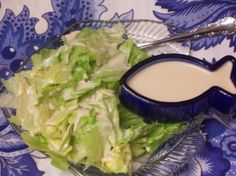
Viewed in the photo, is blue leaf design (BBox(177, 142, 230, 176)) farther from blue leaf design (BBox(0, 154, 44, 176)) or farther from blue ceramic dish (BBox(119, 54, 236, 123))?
blue leaf design (BBox(0, 154, 44, 176))

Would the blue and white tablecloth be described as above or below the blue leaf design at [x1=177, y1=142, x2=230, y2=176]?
above

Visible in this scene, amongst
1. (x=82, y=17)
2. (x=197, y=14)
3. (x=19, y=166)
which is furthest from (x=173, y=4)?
(x=19, y=166)

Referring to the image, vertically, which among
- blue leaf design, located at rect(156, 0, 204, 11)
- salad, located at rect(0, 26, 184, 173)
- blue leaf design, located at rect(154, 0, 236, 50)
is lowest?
salad, located at rect(0, 26, 184, 173)

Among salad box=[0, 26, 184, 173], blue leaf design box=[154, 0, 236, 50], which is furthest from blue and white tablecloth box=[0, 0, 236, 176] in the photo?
salad box=[0, 26, 184, 173]

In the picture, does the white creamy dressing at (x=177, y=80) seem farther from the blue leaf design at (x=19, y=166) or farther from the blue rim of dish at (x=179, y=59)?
the blue leaf design at (x=19, y=166)

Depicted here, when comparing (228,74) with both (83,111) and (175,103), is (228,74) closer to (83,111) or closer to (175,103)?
(175,103)
